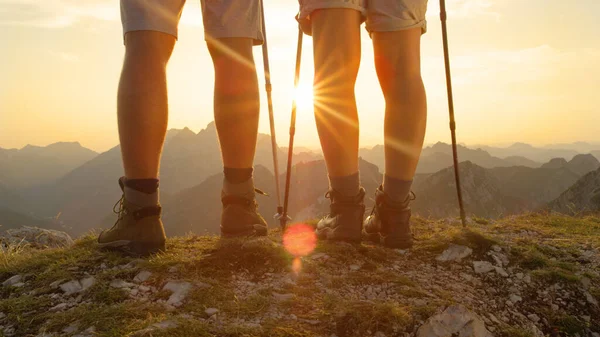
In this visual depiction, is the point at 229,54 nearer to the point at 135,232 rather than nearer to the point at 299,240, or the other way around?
the point at 135,232

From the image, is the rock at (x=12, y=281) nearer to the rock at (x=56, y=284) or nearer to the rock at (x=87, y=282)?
the rock at (x=56, y=284)

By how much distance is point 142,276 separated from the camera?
2789mm

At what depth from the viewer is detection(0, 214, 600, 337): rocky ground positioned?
7.03 ft

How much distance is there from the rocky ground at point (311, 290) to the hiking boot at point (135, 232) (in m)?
0.12

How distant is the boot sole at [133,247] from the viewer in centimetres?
317

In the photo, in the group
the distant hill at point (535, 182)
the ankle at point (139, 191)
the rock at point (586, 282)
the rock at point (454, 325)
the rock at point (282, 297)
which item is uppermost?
the ankle at point (139, 191)

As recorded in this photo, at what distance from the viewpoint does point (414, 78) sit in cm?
339

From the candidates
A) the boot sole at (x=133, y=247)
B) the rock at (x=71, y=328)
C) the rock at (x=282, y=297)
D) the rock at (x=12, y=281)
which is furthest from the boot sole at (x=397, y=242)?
the rock at (x=12, y=281)

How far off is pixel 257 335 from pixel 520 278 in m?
2.27

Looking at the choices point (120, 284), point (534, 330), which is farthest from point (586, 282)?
point (120, 284)

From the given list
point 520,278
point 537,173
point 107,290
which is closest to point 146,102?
point 107,290

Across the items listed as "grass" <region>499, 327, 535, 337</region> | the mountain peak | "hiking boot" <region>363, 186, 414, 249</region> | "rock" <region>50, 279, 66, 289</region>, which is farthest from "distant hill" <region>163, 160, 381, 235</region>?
"grass" <region>499, 327, 535, 337</region>

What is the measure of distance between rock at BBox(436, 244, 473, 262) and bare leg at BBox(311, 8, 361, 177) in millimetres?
1112

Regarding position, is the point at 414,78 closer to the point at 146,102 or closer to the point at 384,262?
the point at 384,262
